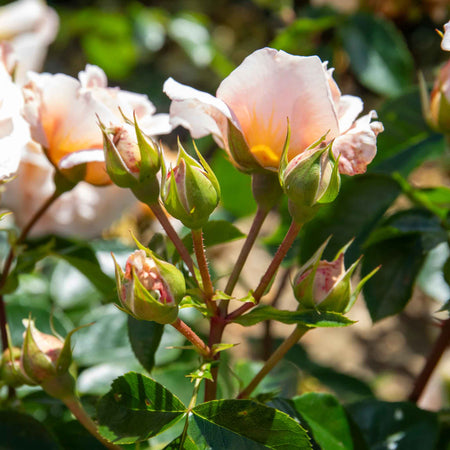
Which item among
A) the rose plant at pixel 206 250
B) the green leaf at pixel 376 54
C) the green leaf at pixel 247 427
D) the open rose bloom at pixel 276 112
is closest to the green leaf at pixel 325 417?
the rose plant at pixel 206 250

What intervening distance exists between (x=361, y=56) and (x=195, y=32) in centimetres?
51

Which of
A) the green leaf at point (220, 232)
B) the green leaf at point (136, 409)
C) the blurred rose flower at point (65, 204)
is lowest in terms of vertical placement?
the blurred rose flower at point (65, 204)

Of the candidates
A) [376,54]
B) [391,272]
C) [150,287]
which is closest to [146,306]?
[150,287]

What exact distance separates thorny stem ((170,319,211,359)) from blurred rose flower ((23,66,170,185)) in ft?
0.51

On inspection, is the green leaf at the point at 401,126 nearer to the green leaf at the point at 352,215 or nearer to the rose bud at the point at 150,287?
the green leaf at the point at 352,215

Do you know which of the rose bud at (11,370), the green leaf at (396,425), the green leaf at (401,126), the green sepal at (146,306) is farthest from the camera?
the green leaf at (401,126)

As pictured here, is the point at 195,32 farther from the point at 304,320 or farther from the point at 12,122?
the point at 304,320

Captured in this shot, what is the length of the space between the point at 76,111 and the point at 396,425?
1.38ft

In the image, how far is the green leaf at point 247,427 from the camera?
1.37 feet

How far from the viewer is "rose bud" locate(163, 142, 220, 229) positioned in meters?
0.41

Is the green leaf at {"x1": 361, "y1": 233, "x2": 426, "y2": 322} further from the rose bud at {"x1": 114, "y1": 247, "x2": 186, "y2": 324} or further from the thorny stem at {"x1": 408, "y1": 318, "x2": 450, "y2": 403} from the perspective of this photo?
the rose bud at {"x1": 114, "y1": 247, "x2": 186, "y2": 324}

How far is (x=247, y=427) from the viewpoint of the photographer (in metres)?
0.42

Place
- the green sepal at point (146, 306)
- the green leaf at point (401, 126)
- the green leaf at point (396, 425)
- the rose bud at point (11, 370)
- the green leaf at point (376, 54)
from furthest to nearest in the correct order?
the green leaf at point (376, 54)
the green leaf at point (401, 126)
the green leaf at point (396, 425)
the rose bud at point (11, 370)
the green sepal at point (146, 306)

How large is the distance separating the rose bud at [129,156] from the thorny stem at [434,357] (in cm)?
35
